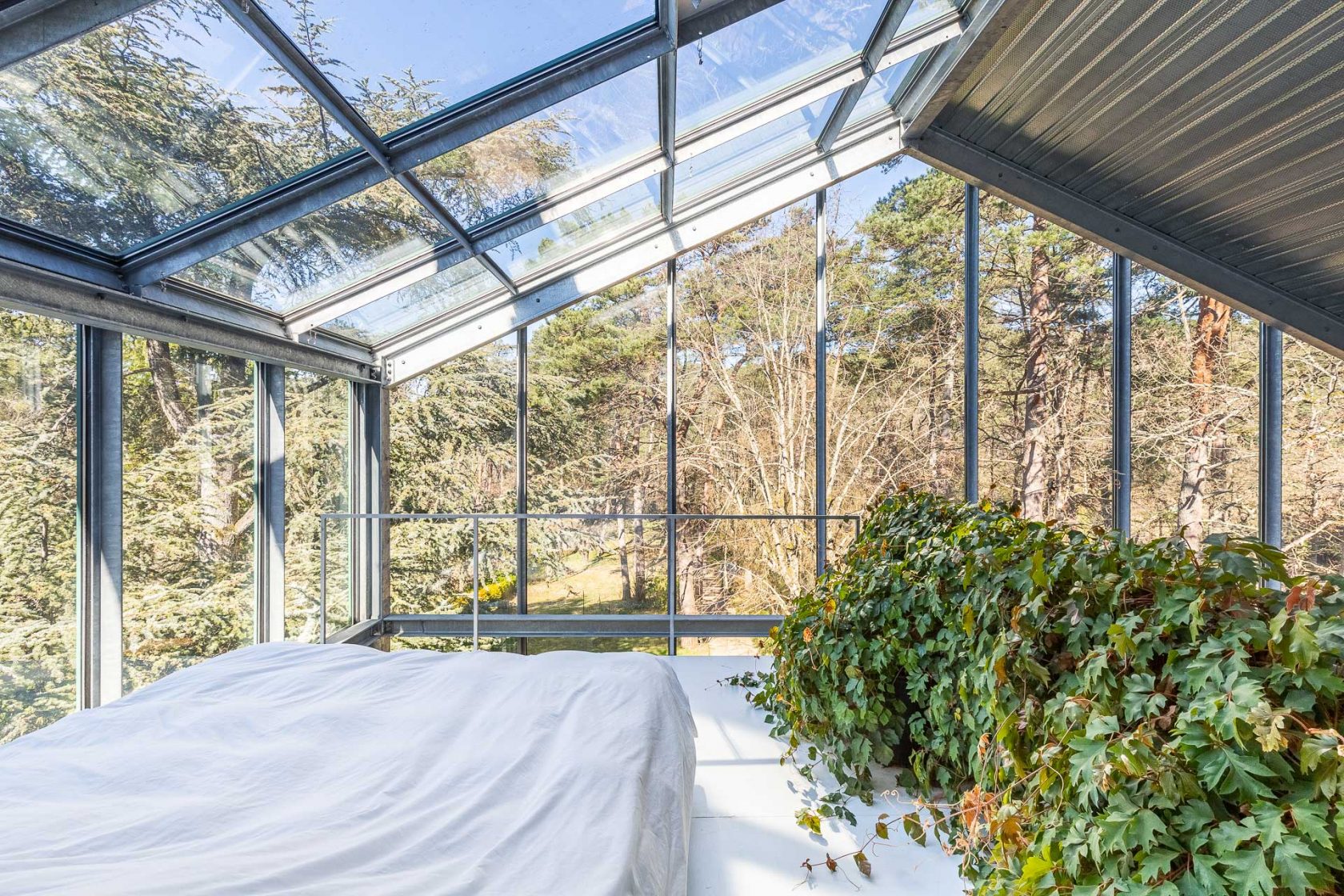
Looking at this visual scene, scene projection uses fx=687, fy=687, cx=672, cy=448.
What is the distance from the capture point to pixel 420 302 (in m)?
4.36

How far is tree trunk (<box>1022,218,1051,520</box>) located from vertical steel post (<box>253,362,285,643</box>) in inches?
193

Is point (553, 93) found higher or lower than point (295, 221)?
higher

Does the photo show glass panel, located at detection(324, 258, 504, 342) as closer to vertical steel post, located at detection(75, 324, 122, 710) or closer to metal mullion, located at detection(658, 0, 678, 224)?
metal mullion, located at detection(658, 0, 678, 224)

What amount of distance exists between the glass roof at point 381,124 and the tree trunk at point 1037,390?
72.5 inches

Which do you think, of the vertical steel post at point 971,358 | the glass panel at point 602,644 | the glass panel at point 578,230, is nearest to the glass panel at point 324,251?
the glass panel at point 578,230

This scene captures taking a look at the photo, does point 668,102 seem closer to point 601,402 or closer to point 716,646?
point 601,402

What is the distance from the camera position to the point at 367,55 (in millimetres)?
2236

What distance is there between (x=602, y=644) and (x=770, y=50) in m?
3.88

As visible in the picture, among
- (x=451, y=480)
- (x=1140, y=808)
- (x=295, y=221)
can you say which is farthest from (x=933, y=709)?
(x=451, y=480)

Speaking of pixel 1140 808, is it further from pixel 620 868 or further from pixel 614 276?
pixel 614 276

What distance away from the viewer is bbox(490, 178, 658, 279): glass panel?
4.04 m

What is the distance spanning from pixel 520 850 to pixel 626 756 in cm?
36

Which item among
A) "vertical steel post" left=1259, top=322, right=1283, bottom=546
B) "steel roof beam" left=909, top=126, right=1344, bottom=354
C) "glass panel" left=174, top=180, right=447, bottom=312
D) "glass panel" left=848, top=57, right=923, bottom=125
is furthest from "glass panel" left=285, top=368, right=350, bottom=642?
"vertical steel post" left=1259, top=322, right=1283, bottom=546

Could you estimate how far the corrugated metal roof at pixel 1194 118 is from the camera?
9.70 ft
